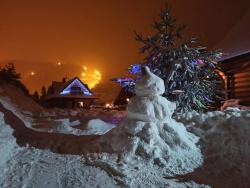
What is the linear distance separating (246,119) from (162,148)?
9.05ft

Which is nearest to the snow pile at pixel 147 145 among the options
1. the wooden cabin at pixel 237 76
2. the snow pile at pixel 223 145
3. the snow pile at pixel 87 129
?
the snow pile at pixel 223 145

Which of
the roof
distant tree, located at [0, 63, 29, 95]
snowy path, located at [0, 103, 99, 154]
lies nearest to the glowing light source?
the roof

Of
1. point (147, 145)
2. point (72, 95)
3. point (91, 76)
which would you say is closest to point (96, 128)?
point (147, 145)

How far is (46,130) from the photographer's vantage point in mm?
11500

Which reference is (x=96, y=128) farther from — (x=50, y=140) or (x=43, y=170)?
(x=43, y=170)

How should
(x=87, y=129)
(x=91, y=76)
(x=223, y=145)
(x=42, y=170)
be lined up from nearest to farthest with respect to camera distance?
(x=42, y=170) → (x=223, y=145) → (x=87, y=129) → (x=91, y=76)

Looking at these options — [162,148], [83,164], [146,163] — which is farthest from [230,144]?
[83,164]

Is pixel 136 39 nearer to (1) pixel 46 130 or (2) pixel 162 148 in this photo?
(1) pixel 46 130

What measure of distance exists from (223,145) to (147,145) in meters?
2.06

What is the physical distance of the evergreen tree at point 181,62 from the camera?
13.1 metres

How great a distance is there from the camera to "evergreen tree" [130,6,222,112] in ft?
42.8

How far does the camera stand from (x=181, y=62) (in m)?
13.0

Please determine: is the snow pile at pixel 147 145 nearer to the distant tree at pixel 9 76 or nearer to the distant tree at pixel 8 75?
the distant tree at pixel 9 76

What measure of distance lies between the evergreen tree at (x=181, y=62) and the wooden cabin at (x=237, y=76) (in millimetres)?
4207
